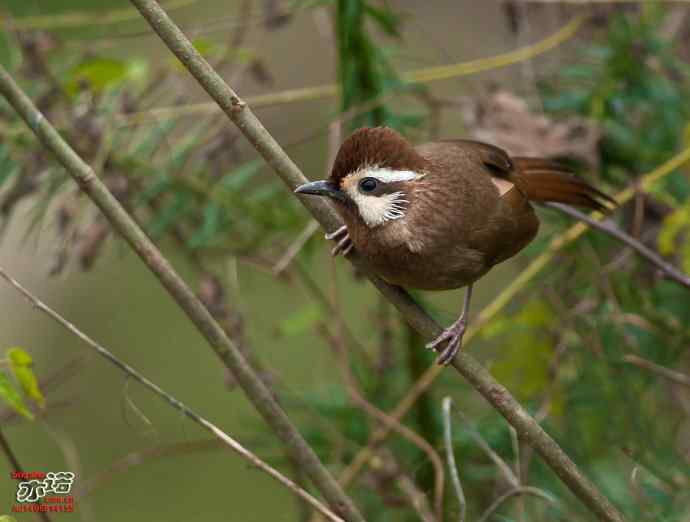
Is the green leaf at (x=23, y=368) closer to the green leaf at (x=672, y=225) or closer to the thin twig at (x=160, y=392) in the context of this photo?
the thin twig at (x=160, y=392)

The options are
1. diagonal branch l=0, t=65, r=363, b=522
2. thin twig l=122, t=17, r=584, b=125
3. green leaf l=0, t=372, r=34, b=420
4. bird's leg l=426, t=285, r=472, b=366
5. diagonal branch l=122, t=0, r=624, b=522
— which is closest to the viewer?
green leaf l=0, t=372, r=34, b=420

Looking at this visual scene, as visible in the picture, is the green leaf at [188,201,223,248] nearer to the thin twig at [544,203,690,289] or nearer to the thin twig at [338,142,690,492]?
the thin twig at [338,142,690,492]

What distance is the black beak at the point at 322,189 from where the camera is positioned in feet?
7.73

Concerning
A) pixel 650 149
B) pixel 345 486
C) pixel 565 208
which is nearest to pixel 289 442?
pixel 345 486

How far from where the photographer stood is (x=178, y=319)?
6836 mm

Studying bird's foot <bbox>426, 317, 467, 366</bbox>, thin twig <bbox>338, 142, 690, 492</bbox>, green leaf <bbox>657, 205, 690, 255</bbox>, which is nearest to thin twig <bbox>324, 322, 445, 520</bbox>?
thin twig <bbox>338, 142, 690, 492</bbox>

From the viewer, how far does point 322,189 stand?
254 centimetres

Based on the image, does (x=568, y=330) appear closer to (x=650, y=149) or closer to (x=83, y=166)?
(x=650, y=149)

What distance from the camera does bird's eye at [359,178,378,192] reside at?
2697mm

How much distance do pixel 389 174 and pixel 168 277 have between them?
27.7 inches

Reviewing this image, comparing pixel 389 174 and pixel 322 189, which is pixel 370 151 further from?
pixel 322 189

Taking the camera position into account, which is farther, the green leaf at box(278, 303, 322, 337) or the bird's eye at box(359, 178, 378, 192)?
the green leaf at box(278, 303, 322, 337)

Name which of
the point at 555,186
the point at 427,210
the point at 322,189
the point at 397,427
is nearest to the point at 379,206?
the point at 427,210

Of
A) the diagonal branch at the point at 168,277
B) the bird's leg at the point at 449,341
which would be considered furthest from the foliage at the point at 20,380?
the bird's leg at the point at 449,341
